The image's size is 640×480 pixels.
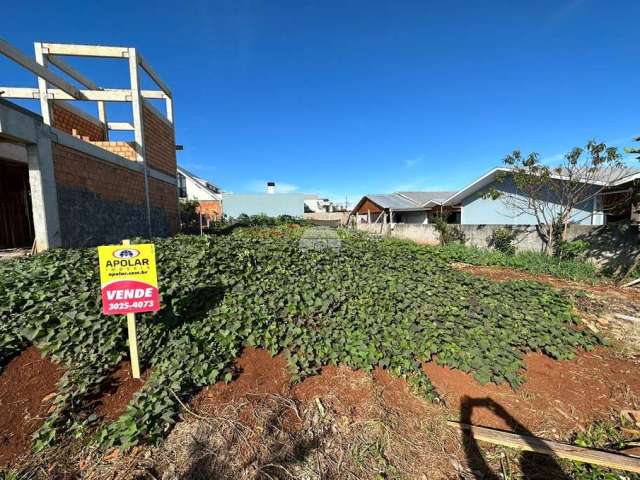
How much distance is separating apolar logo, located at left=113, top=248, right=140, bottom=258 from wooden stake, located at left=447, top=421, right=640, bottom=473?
3.19 m

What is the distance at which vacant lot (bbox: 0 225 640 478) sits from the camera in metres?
2.08

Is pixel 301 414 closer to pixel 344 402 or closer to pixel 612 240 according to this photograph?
pixel 344 402

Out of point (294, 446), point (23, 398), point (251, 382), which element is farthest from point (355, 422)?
point (23, 398)

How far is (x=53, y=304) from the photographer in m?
2.92

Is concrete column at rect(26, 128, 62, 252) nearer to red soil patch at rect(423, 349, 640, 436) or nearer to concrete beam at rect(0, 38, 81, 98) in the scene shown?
concrete beam at rect(0, 38, 81, 98)

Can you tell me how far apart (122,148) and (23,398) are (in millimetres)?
6889

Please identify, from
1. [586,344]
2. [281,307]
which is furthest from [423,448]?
[586,344]

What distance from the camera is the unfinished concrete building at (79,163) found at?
15.1ft

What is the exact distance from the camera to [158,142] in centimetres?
888

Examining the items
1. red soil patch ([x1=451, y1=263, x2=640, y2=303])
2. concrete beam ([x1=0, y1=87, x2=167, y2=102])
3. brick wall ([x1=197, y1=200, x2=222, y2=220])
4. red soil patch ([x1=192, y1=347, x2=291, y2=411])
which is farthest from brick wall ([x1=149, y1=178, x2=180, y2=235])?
brick wall ([x1=197, y1=200, x2=222, y2=220])

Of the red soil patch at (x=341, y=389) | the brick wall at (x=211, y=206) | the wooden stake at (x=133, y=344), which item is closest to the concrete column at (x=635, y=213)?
the red soil patch at (x=341, y=389)

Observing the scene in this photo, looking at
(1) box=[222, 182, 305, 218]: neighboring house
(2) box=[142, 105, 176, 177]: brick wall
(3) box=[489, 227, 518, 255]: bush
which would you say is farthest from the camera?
(1) box=[222, 182, 305, 218]: neighboring house

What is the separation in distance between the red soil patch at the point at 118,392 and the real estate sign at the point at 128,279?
0.65m

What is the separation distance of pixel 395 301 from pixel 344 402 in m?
1.55
